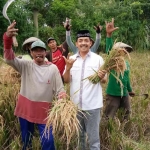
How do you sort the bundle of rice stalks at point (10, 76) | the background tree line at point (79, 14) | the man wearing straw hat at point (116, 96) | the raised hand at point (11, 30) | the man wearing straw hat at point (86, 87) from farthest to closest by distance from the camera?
the background tree line at point (79, 14), the man wearing straw hat at point (116, 96), the bundle of rice stalks at point (10, 76), the man wearing straw hat at point (86, 87), the raised hand at point (11, 30)

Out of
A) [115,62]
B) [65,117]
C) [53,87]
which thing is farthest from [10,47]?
[115,62]

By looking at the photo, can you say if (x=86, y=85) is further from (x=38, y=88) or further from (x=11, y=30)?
(x=11, y=30)

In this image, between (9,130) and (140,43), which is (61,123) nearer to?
(9,130)

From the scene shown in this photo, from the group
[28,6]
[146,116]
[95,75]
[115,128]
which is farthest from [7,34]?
[28,6]

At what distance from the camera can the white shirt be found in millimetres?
2686

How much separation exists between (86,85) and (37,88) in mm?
497

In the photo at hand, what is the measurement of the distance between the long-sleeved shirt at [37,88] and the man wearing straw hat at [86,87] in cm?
15

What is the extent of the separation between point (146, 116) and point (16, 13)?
1071 centimetres

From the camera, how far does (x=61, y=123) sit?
250 centimetres

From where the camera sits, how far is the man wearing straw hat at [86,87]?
2688 mm

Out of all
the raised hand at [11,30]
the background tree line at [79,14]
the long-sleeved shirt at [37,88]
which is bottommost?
the long-sleeved shirt at [37,88]

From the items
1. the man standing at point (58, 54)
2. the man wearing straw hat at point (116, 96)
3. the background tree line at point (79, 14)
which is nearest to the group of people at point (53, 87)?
the man wearing straw hat at point (116, 96)

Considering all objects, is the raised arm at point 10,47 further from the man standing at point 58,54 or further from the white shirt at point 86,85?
the man standing at point 58,54

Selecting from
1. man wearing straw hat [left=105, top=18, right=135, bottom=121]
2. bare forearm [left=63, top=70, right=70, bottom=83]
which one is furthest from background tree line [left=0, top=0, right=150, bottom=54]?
bare forearm [left=63, top=70, right=70, bottom=83]
